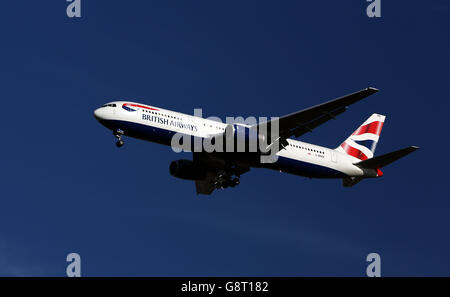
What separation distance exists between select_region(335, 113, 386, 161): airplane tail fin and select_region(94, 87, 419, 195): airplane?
9cm

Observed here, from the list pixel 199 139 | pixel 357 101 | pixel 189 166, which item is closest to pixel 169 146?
pixel 199 139

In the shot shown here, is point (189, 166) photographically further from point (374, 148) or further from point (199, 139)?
point (374, 148)

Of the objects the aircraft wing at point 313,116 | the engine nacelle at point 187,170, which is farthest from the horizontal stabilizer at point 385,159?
the engine nacelle at point 187,170

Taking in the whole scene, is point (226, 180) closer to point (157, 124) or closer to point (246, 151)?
point (246, 151)

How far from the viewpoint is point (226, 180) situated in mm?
60094

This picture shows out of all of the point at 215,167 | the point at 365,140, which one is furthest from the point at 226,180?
the point at 365,140

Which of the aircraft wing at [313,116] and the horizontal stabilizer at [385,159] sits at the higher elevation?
the aircraft wing at [313,116]

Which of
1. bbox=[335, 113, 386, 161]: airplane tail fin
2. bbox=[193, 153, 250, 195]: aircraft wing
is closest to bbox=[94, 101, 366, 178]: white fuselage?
bbox=[193, 153, 250, 195]: aircraft wing

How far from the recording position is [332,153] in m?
60.4

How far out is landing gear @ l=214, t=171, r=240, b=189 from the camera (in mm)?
59875

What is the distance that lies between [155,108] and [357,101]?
15120mm

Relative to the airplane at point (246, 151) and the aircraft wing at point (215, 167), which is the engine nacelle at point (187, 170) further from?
the aircraft wing at point (215, 167)

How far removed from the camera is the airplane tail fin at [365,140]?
2527 inches
